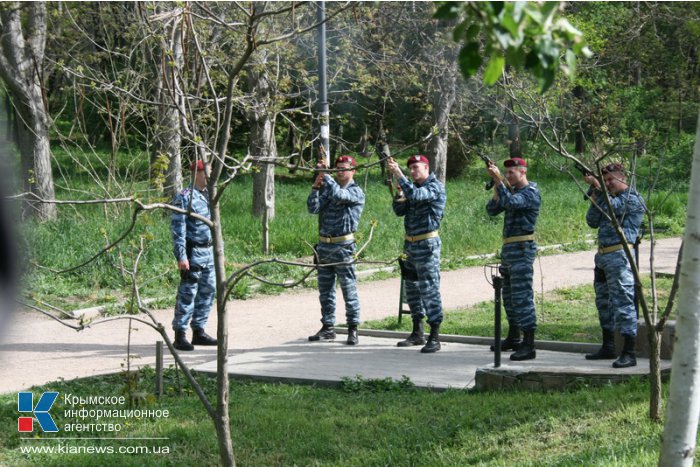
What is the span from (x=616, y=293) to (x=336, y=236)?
10.9ft

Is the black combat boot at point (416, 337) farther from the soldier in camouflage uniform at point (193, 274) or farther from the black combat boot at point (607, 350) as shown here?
the soldier in camouflage uniform at point (193, 274)

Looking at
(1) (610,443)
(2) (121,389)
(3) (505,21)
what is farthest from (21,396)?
(3) (505,21)

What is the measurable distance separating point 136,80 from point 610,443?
10606mm

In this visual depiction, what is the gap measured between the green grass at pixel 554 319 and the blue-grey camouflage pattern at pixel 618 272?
3.06 feet

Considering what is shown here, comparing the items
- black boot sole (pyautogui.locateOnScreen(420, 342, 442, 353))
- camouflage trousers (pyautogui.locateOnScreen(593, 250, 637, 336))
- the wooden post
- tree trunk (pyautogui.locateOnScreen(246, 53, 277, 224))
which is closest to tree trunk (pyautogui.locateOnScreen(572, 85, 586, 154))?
camouflage trousers (pyautogui.locateOnScreen(593, 250, 637, 336))

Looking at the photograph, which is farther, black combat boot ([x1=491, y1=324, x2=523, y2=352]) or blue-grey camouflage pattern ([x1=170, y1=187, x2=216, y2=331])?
blue-grey camouflage pattern ([x1=170, y1=187, x2=216, y2=331])

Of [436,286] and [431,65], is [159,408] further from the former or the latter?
[431,65]

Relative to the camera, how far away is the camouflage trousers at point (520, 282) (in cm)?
872

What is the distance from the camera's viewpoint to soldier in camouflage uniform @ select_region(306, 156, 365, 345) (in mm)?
10055

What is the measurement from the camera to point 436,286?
9.52m

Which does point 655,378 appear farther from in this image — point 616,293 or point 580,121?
point 580,121

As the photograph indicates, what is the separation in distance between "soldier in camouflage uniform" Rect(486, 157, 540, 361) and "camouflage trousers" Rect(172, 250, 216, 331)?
327 centimetres

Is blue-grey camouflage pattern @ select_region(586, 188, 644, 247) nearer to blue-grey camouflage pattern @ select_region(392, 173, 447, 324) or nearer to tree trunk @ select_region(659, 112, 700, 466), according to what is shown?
blue-grey camouflage pattern @ select_region(392, 173, 447, 324)

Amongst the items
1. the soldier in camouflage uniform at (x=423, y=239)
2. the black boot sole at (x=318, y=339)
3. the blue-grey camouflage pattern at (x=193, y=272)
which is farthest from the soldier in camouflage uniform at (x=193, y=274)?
the soldier in camouflage uniform at (x=423, y=239)
